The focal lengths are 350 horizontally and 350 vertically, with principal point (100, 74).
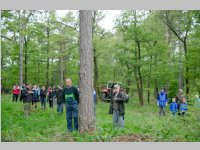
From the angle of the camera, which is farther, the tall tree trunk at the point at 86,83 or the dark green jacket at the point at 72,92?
the dark green jacket at the point at 72,92

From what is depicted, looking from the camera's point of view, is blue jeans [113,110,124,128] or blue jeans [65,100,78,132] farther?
blue jeans [113,110,124,128]

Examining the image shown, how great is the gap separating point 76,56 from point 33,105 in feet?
38.8

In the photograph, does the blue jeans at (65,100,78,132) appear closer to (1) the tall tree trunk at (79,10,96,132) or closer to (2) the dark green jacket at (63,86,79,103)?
(2) the dark green jacket at (63,86,79,103)

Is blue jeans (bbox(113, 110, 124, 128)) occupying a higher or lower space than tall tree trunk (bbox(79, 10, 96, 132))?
lower

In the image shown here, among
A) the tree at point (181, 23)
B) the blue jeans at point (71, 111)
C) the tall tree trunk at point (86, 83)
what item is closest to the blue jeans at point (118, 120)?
the blue jeans at point (71, 111)

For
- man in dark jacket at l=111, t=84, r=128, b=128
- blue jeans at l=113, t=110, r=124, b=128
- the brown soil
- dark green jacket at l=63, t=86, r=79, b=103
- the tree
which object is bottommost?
the brown soil

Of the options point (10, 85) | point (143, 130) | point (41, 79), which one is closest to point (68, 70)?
point (41, 79)

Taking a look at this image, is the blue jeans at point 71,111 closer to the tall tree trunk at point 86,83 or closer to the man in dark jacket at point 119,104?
the tall tree trunk at point 86,83

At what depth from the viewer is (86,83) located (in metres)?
10.8

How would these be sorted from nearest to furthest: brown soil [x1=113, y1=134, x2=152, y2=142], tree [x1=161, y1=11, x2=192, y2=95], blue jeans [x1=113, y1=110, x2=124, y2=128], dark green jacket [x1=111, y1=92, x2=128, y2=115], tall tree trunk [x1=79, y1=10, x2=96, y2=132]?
1. brown soil [x1=113, y1=134, x2=152, y2=142]
2. tall tree trunk [x1=79, y1=10, x2=96, y2=132]
3. dark green jacket [x1=111, y1=92, x2=128, y2=115]
4. blue jeans [x1=113, y1=110, x2=124, y2=128]
5. tree [x1=161, y1=11, x2=192, y2=95]

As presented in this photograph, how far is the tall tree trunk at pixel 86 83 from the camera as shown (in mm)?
10766

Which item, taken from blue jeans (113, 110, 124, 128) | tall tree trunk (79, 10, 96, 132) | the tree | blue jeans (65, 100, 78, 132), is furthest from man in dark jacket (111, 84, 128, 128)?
the tree

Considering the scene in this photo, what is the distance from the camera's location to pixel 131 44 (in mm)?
32156

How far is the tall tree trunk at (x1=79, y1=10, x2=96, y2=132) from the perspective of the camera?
35.3 ft
